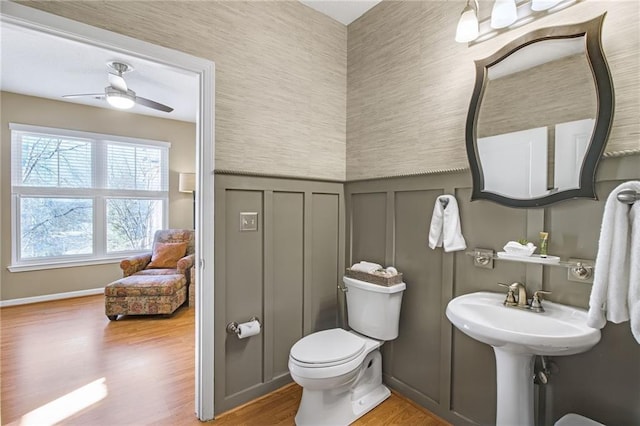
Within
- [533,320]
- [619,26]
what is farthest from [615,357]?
[619,26]

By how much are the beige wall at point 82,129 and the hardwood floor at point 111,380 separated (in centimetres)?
66

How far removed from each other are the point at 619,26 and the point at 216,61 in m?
1.92

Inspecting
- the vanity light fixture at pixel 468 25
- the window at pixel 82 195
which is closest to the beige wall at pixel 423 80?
the vanity light fixture at pixel 468 25

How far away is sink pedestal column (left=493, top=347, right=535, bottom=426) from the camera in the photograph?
1260 mm

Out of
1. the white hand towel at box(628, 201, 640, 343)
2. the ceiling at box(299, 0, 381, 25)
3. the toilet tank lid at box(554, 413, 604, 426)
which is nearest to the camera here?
the white hand towel at box(628, 201, 640, 343)

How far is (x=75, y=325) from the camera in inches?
122

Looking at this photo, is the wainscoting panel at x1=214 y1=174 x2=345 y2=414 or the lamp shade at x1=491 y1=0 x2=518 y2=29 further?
the wainscoting panel at x1=214 y1=174 x2=345 y2=414

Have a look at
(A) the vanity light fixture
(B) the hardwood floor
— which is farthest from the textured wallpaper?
(B) the hardwood floor

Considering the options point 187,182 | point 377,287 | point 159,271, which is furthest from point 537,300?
point 187,182

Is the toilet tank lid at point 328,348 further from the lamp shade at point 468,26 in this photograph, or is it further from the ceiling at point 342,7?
the ceiling at point 342,7

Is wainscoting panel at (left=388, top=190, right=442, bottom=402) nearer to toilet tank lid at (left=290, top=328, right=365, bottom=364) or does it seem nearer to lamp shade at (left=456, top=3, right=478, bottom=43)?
toilet tank lid at (left=290, top=328, right=365, bottom=364)

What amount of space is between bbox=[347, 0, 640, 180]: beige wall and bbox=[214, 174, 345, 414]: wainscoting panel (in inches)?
20.7

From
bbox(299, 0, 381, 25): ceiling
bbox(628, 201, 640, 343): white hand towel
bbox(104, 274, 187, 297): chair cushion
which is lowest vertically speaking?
bbox(104, 274, 187, 297): chair cushion

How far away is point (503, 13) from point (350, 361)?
1.95 metres
